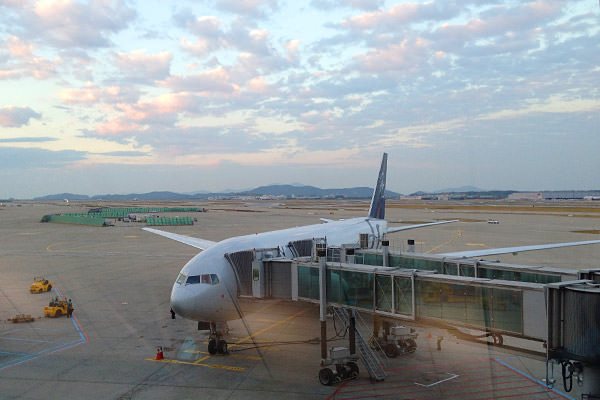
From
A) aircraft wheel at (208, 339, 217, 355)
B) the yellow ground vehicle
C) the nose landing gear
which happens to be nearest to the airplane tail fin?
the nose landing gear

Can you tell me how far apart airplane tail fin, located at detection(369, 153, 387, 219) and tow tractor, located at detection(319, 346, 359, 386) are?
28.6 metres

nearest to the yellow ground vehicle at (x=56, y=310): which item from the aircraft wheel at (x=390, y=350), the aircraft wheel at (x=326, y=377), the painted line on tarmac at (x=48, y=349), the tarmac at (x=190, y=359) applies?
the tarmac at (x=190, y=359)

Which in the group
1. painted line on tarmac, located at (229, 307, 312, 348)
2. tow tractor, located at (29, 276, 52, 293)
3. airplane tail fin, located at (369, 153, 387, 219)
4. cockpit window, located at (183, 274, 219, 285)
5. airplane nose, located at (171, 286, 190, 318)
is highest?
airplane tail fin, located at (369, 153, 387, 219)

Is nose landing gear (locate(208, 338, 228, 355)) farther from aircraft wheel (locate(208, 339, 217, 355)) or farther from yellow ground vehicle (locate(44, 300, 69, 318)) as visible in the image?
yellow ground vehicle (locate(44, 300, 69, 318))

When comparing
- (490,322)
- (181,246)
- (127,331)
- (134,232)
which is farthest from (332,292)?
(134,232)

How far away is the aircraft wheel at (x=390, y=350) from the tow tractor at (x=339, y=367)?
287 cm

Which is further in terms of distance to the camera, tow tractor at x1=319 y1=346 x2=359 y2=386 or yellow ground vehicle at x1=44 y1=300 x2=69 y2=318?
yellow ground vehicle at x1=44 y1=300 x2=69 y2=318

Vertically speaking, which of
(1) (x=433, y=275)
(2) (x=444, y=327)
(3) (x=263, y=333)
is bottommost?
(3) (x=263, y=333)

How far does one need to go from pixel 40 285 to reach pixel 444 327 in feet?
98.8

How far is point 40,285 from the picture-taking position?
34031 millimetres

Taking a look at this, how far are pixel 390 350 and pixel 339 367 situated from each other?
3.79 m

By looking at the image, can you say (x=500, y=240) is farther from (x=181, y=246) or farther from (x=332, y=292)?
(x=332, y=292)

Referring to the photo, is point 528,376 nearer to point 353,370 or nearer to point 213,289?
point 353,370

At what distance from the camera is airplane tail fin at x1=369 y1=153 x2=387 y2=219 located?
45938mm
